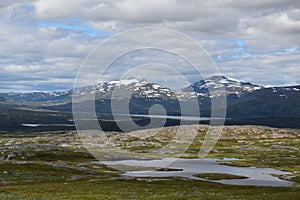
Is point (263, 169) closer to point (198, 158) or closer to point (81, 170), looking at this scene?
point (198, 158)

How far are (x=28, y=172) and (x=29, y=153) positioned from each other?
53.3 meters

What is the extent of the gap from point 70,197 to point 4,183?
31.5 metres

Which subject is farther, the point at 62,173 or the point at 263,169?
the point at 263,169

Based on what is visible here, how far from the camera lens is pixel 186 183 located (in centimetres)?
9244

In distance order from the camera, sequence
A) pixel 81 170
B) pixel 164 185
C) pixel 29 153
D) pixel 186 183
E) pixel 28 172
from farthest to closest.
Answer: pixel 29 153 < pixel 81 170 < pixel 28 172 < pixel 186 183 < pixel 164 185

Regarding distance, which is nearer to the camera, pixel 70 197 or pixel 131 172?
pixel 70 197

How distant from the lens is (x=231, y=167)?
461ft

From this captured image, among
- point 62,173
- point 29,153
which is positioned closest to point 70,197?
point 62,173

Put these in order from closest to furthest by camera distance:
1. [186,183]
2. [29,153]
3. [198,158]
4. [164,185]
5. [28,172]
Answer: [164,185], [186,183], [28,172], [29,153], [198,158]

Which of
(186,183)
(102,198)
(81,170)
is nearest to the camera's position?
(102,198)

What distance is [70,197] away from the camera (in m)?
62.6

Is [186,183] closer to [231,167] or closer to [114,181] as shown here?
[114,181]

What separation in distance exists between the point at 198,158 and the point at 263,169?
43.1 m

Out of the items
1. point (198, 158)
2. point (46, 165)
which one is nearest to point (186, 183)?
point (46, 165)
